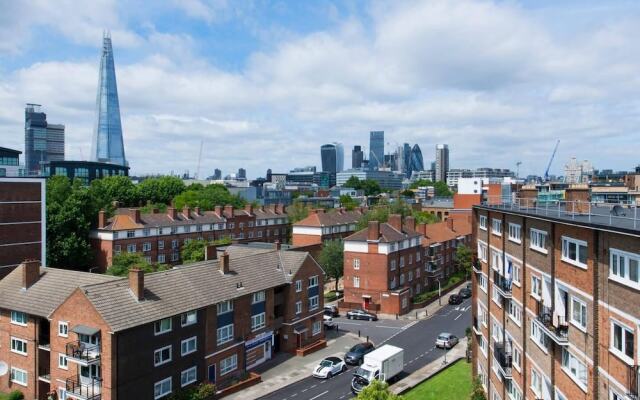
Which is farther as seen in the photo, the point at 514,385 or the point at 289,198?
the point at 289,198

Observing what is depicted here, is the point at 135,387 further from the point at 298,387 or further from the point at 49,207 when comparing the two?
the point at 49,207

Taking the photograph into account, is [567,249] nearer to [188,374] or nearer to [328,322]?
[188,374]

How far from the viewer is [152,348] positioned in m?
34.7

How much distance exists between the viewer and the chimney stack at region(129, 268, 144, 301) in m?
35.4

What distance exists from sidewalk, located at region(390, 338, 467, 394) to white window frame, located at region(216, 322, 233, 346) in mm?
13873

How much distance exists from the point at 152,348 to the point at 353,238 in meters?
37.0

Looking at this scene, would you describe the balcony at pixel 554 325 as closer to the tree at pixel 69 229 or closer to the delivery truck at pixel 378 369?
the delivery truck at pixel 378 369

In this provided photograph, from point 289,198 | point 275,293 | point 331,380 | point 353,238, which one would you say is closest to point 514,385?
point 331,380

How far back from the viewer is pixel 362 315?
6188 cm

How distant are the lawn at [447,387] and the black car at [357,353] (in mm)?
7228

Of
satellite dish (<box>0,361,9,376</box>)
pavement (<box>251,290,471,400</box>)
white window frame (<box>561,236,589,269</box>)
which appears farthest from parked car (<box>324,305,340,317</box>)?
white window frame (<box>561,236,589,269</box>)

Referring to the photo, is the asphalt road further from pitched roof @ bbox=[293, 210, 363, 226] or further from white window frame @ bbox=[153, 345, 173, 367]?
pitched roof @ bbox=[293, 210, 363, 226]

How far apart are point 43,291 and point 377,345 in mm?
31152

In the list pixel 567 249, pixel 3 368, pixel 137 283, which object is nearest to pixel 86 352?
pixel 137 283
